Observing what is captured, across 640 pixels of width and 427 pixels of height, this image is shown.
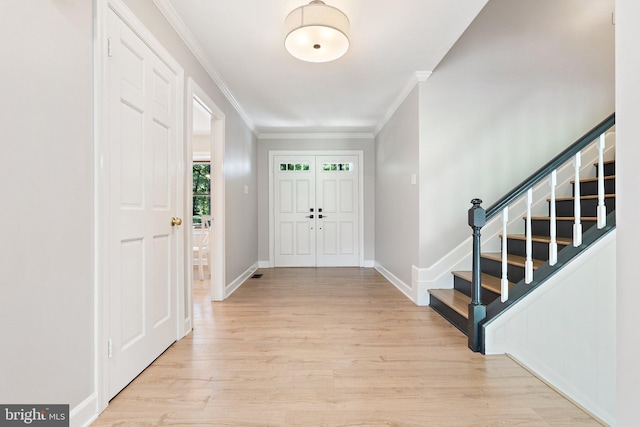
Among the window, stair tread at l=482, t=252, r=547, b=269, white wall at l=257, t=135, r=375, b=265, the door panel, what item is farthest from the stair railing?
the window

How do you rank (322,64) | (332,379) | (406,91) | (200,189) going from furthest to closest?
1. (200,189)
2. (406,91)
3. (322,64)
4. (332,379)

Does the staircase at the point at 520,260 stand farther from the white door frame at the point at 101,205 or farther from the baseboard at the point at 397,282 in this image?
the white door frame at the point at 101,205

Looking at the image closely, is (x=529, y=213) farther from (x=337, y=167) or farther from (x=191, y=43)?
(x=337, y=167)

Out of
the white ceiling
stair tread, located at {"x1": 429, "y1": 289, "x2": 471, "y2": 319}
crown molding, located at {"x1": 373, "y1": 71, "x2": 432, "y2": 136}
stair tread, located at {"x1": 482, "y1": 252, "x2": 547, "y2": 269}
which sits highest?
the white ceiling

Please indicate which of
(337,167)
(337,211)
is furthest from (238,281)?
(337,167)

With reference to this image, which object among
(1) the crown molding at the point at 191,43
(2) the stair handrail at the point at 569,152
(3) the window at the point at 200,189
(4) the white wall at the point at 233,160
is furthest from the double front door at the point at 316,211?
(2) the stair handrail at the point at 569,152

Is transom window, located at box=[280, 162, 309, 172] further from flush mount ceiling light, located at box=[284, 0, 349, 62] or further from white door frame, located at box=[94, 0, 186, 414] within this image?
white door frame, located at box=[94, 0, 186, 414]

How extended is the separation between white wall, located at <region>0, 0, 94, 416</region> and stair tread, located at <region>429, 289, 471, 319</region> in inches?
95.9

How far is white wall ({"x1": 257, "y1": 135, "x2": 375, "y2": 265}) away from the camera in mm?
5594

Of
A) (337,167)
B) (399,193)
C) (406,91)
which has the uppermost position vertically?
(406,91)

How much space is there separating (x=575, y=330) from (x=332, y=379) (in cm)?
159

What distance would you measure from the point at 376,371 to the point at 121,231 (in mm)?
1642

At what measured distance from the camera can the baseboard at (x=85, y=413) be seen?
129cm

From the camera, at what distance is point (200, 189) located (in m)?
6.02
